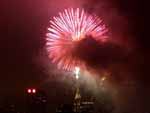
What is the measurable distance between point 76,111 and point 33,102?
711 cm

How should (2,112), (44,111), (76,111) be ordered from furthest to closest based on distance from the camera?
(44,111) < (76,111) < (2,112)

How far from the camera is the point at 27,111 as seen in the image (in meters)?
67.3

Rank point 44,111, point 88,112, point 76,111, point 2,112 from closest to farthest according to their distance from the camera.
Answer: point 2,112 < point 76,111 < point 88,112 < point 44,111

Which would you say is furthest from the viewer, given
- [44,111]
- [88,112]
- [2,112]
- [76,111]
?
[44,111]

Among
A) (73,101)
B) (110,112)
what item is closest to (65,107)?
(73,101)

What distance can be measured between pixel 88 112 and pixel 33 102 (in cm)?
810

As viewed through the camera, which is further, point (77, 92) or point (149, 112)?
point (149, 112)

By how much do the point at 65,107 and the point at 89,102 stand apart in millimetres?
11079

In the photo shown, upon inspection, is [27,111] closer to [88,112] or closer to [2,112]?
[88,112]

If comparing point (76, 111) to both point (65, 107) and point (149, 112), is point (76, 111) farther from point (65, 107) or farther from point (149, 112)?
point (149, 112)

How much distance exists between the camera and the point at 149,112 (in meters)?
69.2

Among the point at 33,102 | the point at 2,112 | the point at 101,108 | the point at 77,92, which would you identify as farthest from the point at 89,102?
the point at 2,112

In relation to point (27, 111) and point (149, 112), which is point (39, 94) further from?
point (149, 112)

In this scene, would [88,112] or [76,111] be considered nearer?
[76,111]
